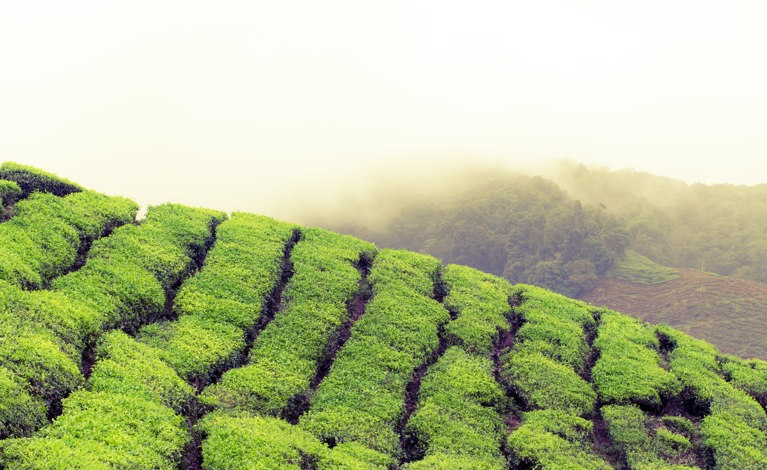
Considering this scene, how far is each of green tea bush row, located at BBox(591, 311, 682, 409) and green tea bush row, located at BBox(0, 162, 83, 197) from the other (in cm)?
1993

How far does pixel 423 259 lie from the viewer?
2850 cm

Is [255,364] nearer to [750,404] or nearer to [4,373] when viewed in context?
[4,373]

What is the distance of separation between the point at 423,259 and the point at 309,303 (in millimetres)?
6606

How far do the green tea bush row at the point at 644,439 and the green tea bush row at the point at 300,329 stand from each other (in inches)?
359

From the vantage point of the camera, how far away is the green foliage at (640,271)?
344 ft

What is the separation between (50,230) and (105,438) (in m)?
9.64

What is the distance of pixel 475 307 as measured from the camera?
25656 mm

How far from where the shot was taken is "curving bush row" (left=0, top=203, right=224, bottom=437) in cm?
1623

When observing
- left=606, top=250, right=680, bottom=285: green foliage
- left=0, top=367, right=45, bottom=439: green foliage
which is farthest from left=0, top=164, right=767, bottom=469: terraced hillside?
left=606, top=250, right=680, bottom=285: green foliage

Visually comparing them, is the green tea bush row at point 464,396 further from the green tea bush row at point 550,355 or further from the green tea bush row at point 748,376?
the green tea bush row at point 748,376

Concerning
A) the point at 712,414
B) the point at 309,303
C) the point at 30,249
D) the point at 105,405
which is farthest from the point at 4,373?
the point at 712,414

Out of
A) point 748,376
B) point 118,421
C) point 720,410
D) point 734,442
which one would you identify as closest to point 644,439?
point 734,442

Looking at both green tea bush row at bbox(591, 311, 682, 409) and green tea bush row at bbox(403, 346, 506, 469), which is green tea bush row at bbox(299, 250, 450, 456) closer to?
green tea bush row at bbox(403, 346, 506, 469)

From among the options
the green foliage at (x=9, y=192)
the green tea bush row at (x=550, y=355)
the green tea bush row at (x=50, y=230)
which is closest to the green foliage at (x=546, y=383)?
the green tea bush row at (x=550, y=355)
